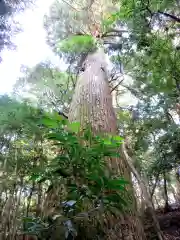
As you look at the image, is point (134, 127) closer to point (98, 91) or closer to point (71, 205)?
point (98, 91)

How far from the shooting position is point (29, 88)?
6.78 meters

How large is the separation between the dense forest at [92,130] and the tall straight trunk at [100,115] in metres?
0.01

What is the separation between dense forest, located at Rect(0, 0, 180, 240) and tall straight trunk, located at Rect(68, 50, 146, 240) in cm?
1

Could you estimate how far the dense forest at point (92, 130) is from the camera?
4.57 feet

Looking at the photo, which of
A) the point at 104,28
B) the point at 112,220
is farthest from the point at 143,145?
the point at 112,220

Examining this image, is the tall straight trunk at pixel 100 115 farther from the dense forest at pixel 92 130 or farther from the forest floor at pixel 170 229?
the forest floor at pixel 170 229

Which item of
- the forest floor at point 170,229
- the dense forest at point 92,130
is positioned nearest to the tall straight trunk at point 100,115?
the dense forest at point 92,130

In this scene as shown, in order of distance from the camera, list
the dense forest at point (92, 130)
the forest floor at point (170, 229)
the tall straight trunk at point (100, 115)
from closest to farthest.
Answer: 1. the dense forest at point (92, 130)
2. the tall straight trunk at point (100, 115)
3. the forest floor at point (170, 229)

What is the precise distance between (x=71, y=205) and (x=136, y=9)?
3.52 metres

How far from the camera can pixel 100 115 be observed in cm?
304

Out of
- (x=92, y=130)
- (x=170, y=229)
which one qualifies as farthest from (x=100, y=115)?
(x=170, y=229)

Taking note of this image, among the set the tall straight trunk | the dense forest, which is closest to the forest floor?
the dense forest

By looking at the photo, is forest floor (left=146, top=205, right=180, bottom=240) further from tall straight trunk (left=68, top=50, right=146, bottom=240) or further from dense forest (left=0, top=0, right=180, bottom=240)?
tall straight trunk (left=68, top=50, right=146, bottom=240)

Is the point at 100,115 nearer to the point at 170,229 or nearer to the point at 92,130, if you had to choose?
the point at 92,130
